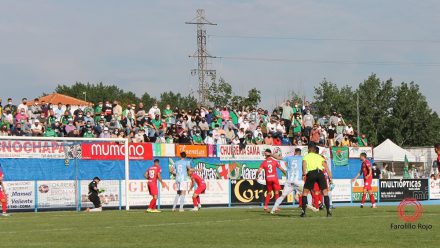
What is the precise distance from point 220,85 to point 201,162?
27.6 metres

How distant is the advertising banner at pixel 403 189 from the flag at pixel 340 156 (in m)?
2.75

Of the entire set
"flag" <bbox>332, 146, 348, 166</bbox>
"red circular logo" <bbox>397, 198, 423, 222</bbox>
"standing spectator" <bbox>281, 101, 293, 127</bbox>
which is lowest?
"red circular logo" <bbox>397, 198, 423, 222</bbox>

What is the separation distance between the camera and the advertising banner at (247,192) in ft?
135

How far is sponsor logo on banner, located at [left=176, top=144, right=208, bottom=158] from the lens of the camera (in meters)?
41.2

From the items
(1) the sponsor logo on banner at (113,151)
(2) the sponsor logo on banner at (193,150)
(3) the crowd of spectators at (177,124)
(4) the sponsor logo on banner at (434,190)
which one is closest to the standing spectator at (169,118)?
(3) the crowd of spectators at (177,124)

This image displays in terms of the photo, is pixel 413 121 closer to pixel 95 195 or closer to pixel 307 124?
pixel 307 124

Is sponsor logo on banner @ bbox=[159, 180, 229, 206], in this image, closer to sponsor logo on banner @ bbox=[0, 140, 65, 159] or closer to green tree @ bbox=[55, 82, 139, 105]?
sponsor logo on banner @ bbox=[0, 140, 65, 159]

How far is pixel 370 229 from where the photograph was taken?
59.7 ft

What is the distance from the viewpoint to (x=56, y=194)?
34938mm

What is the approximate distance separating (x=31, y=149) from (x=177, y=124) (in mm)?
9836

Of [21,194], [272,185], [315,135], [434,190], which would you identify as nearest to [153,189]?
[272,185]

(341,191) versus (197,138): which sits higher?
(197,138)

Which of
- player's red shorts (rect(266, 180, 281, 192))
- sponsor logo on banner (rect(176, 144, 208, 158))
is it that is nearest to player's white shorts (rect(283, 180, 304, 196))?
player's red shorts (rect(266, 180, 281, 192))

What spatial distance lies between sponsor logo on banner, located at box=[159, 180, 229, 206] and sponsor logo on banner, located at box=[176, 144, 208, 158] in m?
2.17
